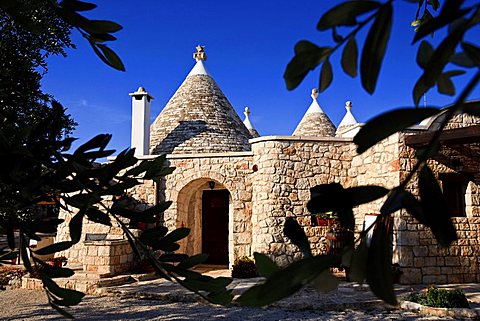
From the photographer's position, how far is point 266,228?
980 centimetres

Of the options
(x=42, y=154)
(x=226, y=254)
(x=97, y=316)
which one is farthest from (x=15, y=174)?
(x=226, y=254)

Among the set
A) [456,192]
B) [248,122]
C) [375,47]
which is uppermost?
[248,122]

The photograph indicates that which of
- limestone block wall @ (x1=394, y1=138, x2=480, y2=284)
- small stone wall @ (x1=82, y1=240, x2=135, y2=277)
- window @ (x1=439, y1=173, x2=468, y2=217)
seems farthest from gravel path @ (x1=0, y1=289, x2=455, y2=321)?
window @ (x1=439, y1=173, x2=468, y2=217)

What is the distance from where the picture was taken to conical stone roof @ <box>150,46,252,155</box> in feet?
39.0

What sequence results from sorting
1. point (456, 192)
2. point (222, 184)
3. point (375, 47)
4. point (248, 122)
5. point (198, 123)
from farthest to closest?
point (248, 122), point (198, 123), point (222, 184), point (456, 192), point (375, 47)

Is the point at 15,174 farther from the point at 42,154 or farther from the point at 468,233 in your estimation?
the point at 468,233

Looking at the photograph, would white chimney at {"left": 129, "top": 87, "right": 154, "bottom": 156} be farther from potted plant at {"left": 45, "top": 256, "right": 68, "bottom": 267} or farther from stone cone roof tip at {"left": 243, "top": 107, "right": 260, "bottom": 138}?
stone cone roof tip at {"left": 243, "top": 107, "right": 260, "bottom": 138}

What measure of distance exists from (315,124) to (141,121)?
7.17 meters

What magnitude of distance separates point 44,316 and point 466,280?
27.0 feet

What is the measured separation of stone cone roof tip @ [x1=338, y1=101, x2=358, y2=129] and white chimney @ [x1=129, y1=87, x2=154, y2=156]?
866 cm

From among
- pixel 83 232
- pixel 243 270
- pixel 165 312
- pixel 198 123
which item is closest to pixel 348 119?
pixel 198 123

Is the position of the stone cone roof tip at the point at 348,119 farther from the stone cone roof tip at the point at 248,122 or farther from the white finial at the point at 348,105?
the stone cone roof tip at the point at 248,122

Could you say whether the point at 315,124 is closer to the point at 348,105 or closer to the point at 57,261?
the point at 348,105

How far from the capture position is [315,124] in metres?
16.2
